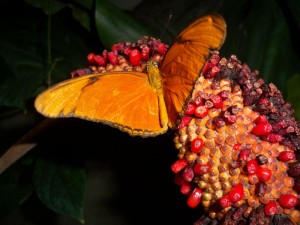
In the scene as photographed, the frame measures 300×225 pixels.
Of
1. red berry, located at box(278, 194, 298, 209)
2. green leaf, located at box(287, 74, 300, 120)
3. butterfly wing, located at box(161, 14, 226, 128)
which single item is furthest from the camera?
green leaf, located at box(287, 74, 300, 120)

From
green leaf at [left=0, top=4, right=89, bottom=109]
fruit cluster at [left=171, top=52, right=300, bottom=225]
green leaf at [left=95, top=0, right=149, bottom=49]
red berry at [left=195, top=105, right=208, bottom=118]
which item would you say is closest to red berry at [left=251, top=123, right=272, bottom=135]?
fruit cluster at [left=171, top=52, right=300, bottom=225]

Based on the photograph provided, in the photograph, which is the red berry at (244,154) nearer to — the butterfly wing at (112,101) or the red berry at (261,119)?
the red berry at (261,119)

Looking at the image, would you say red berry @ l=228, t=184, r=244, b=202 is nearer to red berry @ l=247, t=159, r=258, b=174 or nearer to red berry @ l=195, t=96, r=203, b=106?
red berry @ l=247, t=159, r=258, b=174

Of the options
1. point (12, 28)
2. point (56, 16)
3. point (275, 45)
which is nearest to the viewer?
point (275, 45)

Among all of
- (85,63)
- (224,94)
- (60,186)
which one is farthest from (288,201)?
(85,63)

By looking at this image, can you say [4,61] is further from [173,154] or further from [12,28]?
[173,154]

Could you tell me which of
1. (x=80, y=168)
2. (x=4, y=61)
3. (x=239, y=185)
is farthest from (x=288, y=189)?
(x=4, y=61)

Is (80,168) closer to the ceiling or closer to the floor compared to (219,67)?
Result: closer to the floor
